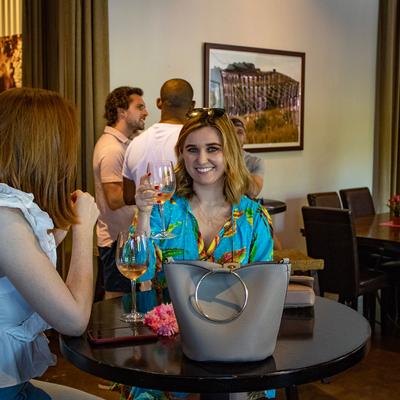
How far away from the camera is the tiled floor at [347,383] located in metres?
3.71

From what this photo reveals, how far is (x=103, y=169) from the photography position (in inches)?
162

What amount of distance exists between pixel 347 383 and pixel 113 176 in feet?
5.97

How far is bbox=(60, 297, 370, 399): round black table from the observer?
60.0 inches

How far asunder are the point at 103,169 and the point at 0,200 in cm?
252

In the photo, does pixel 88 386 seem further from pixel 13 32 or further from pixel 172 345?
pixel 13 32

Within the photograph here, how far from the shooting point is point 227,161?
2.46 metres

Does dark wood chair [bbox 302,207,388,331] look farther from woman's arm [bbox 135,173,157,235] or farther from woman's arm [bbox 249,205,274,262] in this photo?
woman's arm [bbox 135,173,157,235]

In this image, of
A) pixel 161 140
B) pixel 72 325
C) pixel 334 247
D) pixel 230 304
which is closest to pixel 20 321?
pixel 72 325

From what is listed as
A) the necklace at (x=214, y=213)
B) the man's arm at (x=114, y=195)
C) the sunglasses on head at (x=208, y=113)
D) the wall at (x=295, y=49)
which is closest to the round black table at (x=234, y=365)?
the necklace at (x=214, y=213)

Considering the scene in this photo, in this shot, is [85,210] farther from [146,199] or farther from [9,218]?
[146,199]

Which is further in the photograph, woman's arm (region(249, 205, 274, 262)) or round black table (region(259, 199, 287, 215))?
round black table (region(259, 199, 287, 215))

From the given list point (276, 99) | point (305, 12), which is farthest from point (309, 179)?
point (305, 12)

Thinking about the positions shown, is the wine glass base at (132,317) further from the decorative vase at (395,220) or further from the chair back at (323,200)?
the chair back at (323,200)

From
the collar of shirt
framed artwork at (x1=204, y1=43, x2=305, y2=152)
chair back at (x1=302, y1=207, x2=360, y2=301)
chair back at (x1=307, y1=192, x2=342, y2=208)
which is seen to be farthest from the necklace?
framed artwork at (x1=204, y1=43, x2=305, y2=152)
